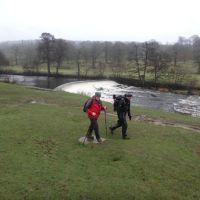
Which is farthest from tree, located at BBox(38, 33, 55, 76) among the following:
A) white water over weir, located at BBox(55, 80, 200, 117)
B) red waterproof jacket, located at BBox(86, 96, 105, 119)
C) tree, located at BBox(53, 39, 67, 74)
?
red waterproof jacket, located at BBox(86, 96, 105, 119)

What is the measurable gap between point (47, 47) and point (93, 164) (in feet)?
268

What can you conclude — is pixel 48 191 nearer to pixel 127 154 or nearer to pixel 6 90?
pixel 127 154

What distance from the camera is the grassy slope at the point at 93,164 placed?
8.49 metres

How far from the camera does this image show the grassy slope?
27.9 feet

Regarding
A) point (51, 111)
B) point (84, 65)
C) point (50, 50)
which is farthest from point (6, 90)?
point (84, 65)

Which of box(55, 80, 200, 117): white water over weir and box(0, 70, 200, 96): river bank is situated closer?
box(55, 80, 200, 117): white water over weir

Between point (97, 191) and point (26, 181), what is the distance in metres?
2.14

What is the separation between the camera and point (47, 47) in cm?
8825

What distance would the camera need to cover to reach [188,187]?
910 centimetres

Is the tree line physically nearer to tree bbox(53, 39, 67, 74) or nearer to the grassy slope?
tree bbox(53, 39, 67, 74)

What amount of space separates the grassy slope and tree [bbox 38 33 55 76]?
75713 millimetres

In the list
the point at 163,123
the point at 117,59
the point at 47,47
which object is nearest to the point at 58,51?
the point at 47,47

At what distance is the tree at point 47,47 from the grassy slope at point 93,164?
75713 millimetres

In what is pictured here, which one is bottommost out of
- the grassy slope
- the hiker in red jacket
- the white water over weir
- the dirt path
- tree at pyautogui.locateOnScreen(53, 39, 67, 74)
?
the white water over weir
